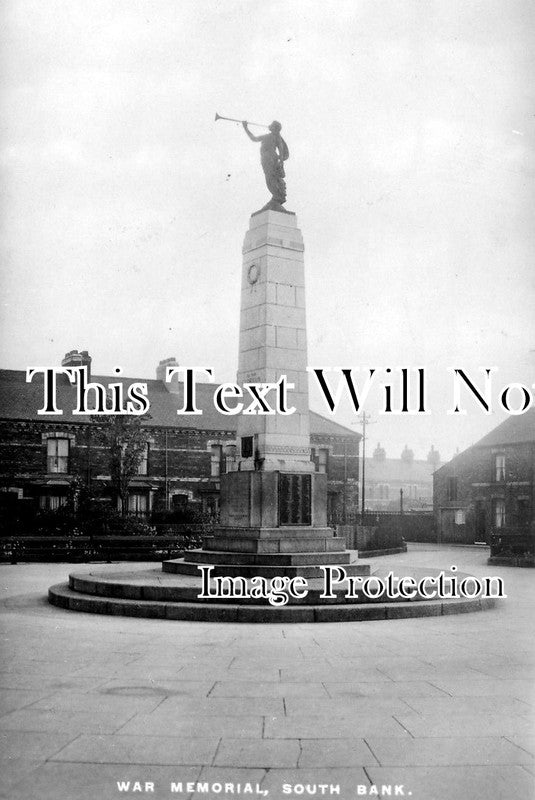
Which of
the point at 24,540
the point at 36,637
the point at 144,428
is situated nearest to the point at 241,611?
the point at 36,637

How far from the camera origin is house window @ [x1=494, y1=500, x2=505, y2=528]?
49344 millimetres

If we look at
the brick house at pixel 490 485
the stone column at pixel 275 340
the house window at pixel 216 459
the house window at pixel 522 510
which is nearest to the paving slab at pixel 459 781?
the stone column at pixel 275 340

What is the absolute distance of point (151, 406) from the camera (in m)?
45.8

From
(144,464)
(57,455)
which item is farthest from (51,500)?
(144,464)

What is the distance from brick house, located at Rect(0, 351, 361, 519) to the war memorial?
25.2 m

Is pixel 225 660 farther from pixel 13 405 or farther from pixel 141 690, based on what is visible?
pixel 13 405

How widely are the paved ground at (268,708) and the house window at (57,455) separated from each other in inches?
1263

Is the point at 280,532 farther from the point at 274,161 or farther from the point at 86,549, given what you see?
the point at 86,549

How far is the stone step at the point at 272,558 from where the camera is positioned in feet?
44.5

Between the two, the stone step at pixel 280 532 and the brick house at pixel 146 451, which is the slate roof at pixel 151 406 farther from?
the stone step at pixel 280 532

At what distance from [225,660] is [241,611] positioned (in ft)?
8.97

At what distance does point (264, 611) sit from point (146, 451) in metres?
33.7

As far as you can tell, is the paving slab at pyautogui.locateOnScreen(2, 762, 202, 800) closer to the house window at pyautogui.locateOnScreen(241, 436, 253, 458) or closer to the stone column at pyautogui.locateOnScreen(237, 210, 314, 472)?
the stone column at pyautogui.locateOnScreen(237, 210, 314, 472)

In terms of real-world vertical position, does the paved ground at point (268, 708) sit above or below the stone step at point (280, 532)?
below
